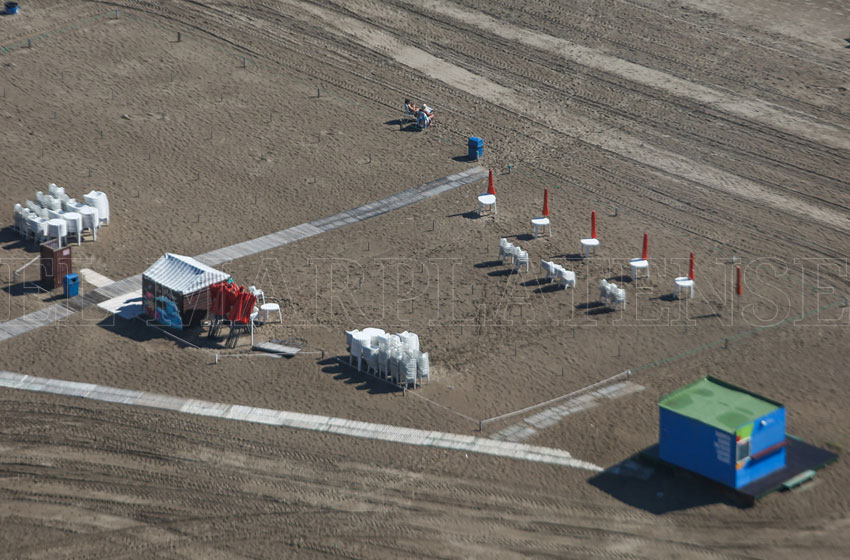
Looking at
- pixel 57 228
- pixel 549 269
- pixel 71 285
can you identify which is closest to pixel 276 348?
pixel 71 285

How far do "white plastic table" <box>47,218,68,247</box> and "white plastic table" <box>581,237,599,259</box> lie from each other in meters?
17.2

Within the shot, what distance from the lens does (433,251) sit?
42.0 meters

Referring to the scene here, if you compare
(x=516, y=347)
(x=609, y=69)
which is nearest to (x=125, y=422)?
(x=516, y=347)

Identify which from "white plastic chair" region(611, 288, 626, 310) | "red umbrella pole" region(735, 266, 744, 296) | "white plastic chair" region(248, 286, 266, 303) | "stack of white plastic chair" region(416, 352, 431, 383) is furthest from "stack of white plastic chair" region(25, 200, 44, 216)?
"red umbrella pole" region(735, 266, 744, 296)

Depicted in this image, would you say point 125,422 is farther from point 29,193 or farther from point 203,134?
point 203,134

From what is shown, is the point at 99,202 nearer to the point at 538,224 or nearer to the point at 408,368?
the point at 408,368

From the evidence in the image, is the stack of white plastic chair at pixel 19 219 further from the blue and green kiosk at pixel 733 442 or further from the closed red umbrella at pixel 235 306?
the blue and green kiosk at pixel 733 442

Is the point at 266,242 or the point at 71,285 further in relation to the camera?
the point at 266,242

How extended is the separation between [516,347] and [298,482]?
29.6 feet

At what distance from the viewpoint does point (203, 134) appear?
4919 cm

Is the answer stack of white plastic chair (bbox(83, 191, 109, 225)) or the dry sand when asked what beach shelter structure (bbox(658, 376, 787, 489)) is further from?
stack of white plastic chair (bbox(83, 191, 109, 225))

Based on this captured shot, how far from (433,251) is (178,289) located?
9.39 metres

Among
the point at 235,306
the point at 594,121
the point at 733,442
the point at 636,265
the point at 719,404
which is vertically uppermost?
the point at 594,121

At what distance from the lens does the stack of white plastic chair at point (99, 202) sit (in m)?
42.6
